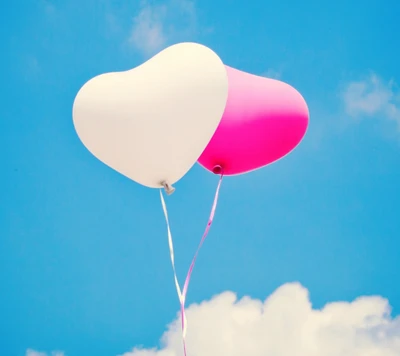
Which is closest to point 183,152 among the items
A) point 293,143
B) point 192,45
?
point 192,45

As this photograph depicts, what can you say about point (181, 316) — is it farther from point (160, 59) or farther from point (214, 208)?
point (160, 59)

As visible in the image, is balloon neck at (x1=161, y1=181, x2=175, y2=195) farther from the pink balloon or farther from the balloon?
the pink balloon

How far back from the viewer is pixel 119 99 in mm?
4094

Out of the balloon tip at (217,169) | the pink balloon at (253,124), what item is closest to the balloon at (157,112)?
the pink balloon at (253,124)

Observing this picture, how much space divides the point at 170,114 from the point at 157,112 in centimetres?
10

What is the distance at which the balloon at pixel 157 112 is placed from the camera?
4078 mm

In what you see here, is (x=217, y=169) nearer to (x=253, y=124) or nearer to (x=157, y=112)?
(x=253, y=124)

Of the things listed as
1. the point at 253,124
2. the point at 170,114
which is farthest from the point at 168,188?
the point at 253,124

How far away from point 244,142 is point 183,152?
63cm

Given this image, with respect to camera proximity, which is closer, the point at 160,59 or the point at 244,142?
the point at 160,59

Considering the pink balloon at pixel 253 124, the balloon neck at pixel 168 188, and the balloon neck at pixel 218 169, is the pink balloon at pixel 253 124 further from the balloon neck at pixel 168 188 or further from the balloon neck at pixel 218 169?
the balloon neck at pixel 168 188

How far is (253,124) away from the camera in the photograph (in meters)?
4.59

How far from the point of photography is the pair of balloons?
409cm

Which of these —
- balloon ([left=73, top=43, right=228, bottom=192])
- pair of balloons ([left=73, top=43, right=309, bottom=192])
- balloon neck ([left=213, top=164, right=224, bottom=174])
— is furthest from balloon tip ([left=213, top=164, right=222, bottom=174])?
balloon ([left=73, top=43, right=228, bottom=192])
